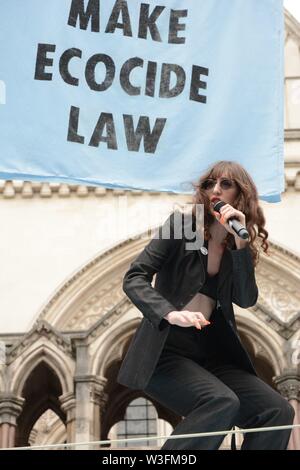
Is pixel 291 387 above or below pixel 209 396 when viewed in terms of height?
above

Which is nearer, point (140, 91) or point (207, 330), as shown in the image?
point (207, 330)

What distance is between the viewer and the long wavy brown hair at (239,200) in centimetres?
583

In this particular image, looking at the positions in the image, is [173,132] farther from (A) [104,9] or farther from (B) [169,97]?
(A) [104,9]

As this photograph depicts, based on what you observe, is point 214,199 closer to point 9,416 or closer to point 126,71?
point 126,71

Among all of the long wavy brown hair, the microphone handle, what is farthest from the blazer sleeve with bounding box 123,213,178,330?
the microphone handle

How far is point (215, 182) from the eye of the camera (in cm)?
588

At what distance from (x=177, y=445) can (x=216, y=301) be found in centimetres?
91

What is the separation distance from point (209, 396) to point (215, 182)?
45.6 inches

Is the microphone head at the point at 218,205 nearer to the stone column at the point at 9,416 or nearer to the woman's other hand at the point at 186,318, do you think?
the woman's other hand at the point at 186,318

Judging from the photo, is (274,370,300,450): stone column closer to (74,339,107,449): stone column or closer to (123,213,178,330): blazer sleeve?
(74,339,107,449): stone column

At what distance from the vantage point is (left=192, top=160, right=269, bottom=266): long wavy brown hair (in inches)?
229

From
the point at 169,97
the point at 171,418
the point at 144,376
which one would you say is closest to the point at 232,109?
the point at 169,97

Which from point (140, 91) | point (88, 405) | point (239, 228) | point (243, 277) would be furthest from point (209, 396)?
point (88, 405)

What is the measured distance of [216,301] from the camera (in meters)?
5.91
